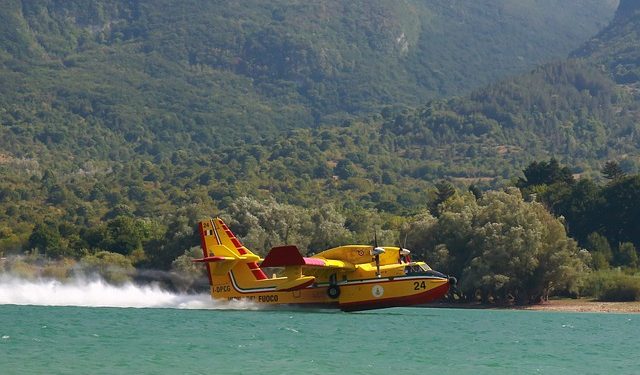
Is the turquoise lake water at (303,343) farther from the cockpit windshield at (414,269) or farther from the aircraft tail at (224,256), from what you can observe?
the cockpit windshield at (414,269)

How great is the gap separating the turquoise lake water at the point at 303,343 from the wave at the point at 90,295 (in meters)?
1.03

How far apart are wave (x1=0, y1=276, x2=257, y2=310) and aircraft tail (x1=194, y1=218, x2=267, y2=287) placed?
2745mm

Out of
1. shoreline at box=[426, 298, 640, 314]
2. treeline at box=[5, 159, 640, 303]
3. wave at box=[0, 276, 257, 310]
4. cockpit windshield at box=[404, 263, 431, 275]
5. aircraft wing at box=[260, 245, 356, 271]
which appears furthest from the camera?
treeline at box=[5, 159, 640, 303]

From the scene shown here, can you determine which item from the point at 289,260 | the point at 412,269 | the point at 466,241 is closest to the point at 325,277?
the point at 289,260

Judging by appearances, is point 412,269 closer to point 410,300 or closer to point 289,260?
point 410,300

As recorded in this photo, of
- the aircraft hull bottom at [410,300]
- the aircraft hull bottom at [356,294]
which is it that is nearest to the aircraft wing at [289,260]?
the aircraft hull bottom at [356,294]

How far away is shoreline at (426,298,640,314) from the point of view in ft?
302

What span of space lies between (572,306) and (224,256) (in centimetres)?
2990

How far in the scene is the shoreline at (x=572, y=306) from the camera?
302ft

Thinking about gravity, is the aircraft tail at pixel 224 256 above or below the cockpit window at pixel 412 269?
above

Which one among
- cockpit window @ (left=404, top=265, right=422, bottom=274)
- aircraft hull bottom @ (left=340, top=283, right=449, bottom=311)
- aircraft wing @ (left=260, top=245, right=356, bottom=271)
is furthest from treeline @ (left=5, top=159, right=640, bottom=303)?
aircraft wing @ (left=260, top=245, right=356, bottom=271)

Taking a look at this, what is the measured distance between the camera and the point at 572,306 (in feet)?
309

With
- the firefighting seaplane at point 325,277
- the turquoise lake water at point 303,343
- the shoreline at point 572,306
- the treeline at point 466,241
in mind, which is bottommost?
the turquoise lake water at point 303,343

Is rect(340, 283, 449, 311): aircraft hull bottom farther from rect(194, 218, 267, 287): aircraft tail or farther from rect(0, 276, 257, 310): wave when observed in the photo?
rect(0, 276, 257, 310): wave
